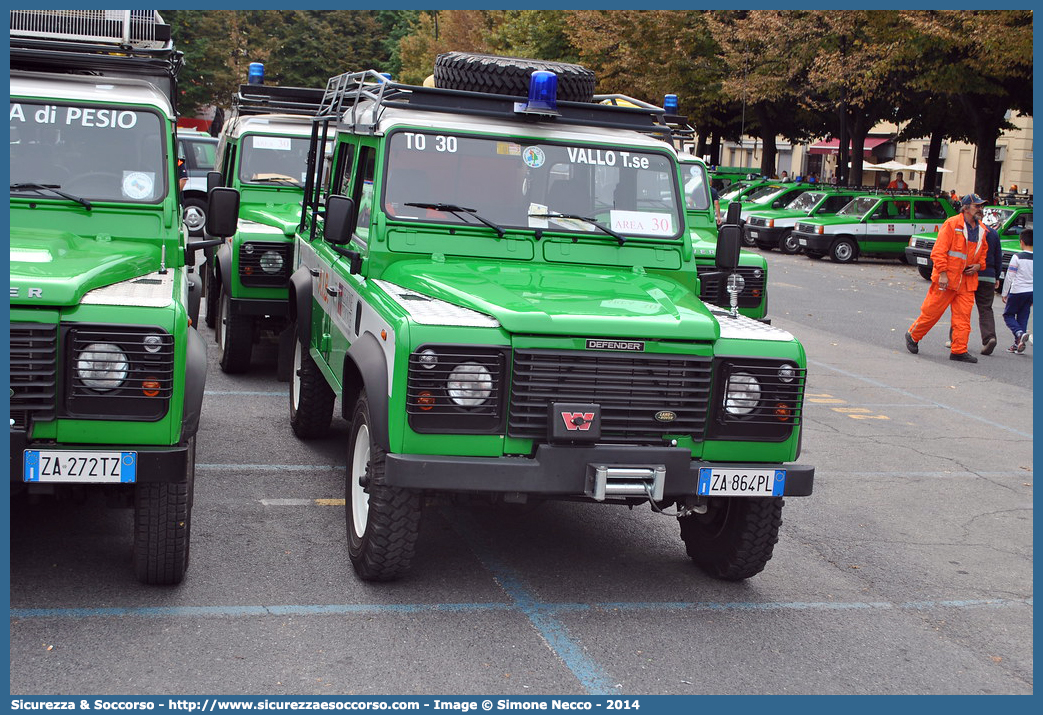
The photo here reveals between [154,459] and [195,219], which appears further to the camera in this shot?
[195,219]

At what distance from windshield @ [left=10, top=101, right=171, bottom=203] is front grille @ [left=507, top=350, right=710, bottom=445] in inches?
103

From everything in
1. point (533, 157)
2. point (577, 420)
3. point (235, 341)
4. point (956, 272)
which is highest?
point (533, 157)

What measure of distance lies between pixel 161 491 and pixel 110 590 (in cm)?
61

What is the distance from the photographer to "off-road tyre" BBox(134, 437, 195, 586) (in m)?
5.20

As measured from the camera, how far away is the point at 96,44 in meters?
7.93

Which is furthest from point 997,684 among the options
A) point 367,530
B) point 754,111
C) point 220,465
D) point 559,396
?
point 754,111

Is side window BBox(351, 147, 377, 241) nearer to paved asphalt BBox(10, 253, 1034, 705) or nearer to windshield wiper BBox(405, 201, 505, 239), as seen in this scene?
windshield wiper BBox(405, 201, 505, 239)

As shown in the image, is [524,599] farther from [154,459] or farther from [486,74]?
[486,74]

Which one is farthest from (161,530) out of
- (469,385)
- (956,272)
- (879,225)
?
(879,225)

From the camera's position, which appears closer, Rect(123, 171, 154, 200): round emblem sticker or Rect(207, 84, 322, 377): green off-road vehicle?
Rect(123, 171, 154, 200): round emblem sticker

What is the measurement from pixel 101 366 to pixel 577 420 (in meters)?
1.99

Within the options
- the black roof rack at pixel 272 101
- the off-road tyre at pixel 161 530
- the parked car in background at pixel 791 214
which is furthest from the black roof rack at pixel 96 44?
the parked car in background at pixel 791 214

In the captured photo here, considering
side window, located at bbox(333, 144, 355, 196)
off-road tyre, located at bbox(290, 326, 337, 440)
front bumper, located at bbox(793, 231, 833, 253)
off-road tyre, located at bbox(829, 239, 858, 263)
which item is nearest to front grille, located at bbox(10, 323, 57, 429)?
side window, located at bbox(333, 144, 355, 196)

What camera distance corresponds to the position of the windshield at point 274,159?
1222 centimetres
